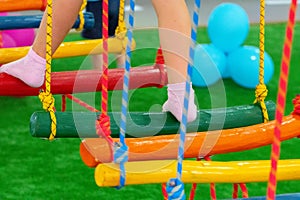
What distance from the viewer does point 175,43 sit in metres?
1.33

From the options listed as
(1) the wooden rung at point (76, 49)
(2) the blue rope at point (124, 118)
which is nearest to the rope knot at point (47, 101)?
(2) the blue rope at point (124, 118)

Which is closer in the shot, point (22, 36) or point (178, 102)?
point (178, 102)

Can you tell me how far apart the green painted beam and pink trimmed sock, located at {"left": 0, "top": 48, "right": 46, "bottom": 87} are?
0.79 feet

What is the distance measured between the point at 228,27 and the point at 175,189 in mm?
2231

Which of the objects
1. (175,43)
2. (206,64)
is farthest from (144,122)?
(206,64)

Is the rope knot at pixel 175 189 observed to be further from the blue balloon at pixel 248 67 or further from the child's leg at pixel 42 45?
the blue balloon at pixel 248 67

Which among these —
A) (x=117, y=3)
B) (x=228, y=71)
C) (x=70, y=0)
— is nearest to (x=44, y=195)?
(x=70, y=0)

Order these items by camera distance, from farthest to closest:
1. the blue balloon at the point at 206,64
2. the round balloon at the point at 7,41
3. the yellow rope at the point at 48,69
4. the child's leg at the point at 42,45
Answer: the round balloon at the point at 7,41, the blue balloon at the point at 206,64, the child's leg at the point at 42,45, the yellow rope at the point at 48,69

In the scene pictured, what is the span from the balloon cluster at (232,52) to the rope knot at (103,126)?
183 centimetres

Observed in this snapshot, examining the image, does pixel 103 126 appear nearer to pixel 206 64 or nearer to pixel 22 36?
pixel 206 64

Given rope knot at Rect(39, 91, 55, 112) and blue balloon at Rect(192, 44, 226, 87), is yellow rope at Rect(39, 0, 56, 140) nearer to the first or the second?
rope knot at Rect(39, 91, 55, 112)

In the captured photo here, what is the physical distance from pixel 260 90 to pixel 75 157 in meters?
1.08

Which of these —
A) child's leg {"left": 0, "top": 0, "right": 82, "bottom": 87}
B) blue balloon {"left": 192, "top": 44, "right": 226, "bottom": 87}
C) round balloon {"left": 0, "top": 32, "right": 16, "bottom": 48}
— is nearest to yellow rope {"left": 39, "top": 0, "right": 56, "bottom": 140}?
child's leg {"left": 0, "top": 0, "right": 82, "bottom": 87}

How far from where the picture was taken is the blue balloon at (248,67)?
Result: 306cm
